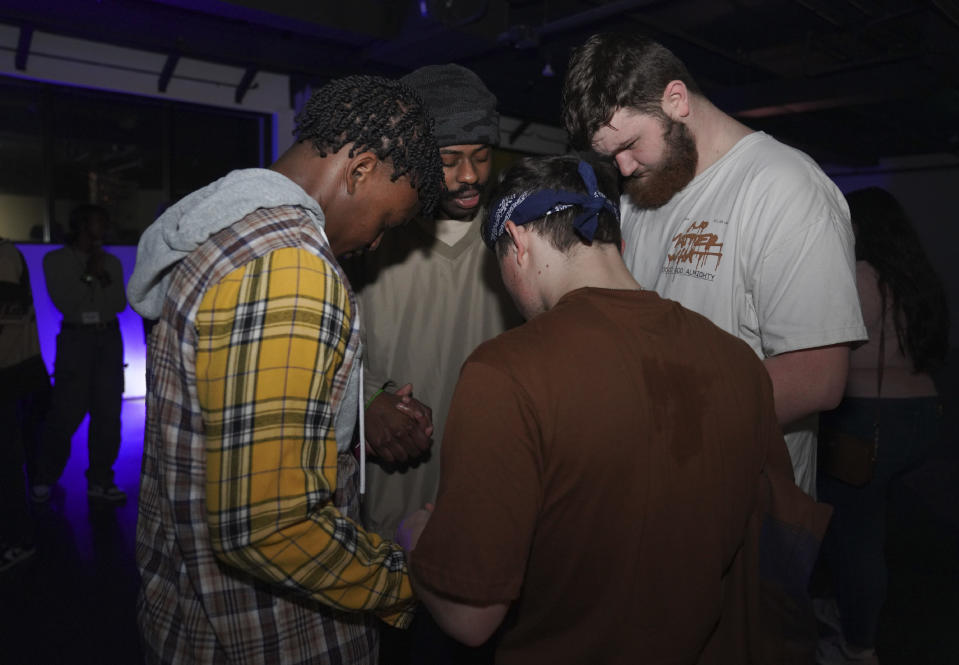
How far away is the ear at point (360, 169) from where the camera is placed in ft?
3.53

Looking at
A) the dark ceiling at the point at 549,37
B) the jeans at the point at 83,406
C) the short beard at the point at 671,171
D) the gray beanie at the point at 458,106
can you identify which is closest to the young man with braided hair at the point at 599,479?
the short beard at the point at 671,171

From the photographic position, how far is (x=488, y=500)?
33.4 inches

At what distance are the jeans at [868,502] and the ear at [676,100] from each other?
1621 millimetres

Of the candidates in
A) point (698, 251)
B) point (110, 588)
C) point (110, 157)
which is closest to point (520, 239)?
point (698, 251)

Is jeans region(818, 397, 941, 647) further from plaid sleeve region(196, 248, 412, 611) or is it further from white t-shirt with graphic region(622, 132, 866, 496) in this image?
plaid sleeve region(196, 248, 412, 611)

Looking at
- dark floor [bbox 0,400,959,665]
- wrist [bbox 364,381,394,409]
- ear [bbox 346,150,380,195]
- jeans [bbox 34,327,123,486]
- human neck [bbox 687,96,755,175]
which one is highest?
human neck [bbox 687,96,755,175]

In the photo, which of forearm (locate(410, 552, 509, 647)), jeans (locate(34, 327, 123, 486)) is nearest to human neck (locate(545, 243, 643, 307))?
forearm (locate(410, 552, 509, 647))

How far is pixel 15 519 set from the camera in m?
3.31

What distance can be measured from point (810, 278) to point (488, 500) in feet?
2.79

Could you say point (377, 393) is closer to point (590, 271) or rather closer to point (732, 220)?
point (590, 271)

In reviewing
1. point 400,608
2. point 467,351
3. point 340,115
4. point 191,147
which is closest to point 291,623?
point 400,608

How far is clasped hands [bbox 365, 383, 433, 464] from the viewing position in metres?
1.66

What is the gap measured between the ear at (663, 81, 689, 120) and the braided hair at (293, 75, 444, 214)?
62 cm

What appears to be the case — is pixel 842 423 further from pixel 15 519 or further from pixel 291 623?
pixel 15 519
